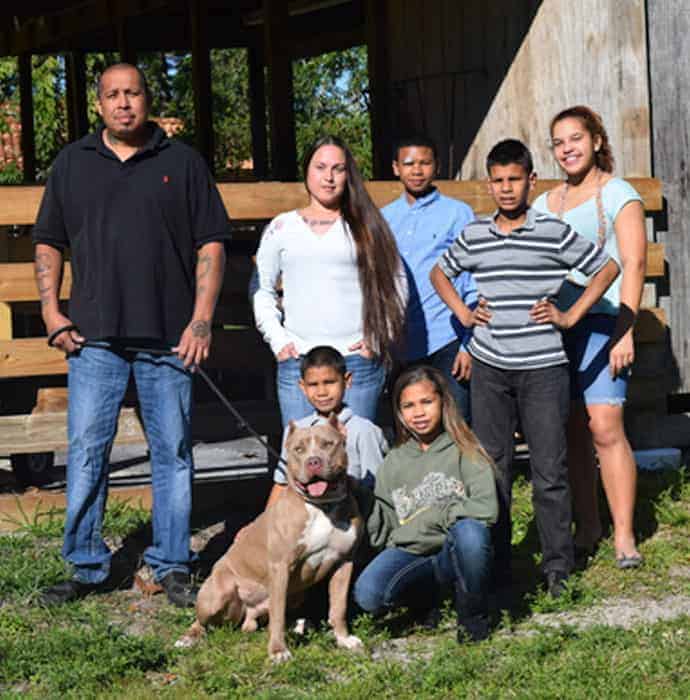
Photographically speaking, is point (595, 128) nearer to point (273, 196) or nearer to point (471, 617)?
point (273, 196)

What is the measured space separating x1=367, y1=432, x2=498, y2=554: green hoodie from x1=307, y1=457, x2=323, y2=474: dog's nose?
0.51 m

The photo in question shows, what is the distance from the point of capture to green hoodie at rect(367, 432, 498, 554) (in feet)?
16.6

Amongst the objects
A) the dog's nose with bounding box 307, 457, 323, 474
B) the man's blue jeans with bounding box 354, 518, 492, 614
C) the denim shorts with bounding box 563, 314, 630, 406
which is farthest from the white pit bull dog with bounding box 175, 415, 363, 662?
the denim shorts with bounding box 563, 314, 630, 406

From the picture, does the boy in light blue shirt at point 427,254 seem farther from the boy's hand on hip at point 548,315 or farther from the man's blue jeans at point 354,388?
the boy's hand on hip at point 548,315

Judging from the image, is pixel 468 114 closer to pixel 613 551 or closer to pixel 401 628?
pixel 613 551

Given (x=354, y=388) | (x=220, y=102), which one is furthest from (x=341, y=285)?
(x=220, y=102)

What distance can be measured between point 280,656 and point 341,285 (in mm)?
1496

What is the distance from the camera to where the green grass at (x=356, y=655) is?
4453mm

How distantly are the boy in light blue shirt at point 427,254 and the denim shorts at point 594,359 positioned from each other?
0.45 metres

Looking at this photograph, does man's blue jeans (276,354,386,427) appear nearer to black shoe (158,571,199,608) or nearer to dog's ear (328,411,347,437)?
dog's ear (328,411,347,437)

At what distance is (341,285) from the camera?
5.46 metres

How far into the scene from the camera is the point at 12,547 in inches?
247

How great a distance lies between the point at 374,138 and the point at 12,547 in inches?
194

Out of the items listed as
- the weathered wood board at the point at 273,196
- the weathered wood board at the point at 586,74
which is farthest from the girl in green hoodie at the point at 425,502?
the weathered wood board at the point at 586,74
